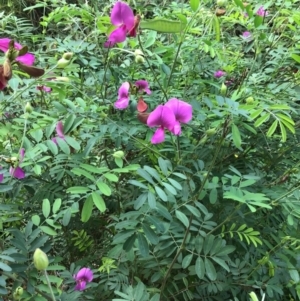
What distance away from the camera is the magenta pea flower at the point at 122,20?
Answer: 2.76 feet

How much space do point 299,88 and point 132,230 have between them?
0.61 metres

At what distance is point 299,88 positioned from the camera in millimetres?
1101

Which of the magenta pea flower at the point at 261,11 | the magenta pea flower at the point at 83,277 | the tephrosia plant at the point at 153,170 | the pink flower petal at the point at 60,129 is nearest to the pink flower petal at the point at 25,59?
the tephrosia plant at the point at 153,170

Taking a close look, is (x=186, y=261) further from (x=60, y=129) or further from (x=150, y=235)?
(x=60, y=129)

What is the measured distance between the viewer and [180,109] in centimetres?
85

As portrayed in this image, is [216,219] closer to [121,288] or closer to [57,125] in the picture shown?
[121,288]

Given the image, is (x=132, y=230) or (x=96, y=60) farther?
(x=96, y=60)

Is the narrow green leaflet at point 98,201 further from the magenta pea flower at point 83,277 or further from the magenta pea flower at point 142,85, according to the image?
the magenta pea flower at point 142,85

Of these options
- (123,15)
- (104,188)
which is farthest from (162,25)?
(104,188)

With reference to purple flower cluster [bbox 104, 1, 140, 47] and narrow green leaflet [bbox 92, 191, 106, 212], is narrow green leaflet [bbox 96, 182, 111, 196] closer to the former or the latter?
narrow green leaflet [bbox 92, 191, 106, 212]

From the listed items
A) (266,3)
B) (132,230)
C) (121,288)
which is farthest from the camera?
(266,3)

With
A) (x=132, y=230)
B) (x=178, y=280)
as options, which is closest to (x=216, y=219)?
(x=178, y=280)

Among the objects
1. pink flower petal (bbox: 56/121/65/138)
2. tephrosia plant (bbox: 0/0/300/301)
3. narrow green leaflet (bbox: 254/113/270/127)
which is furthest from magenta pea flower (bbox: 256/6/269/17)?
pink flower petal (bbox: 56/121/65/138)

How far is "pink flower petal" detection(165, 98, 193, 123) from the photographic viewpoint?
84 cm
